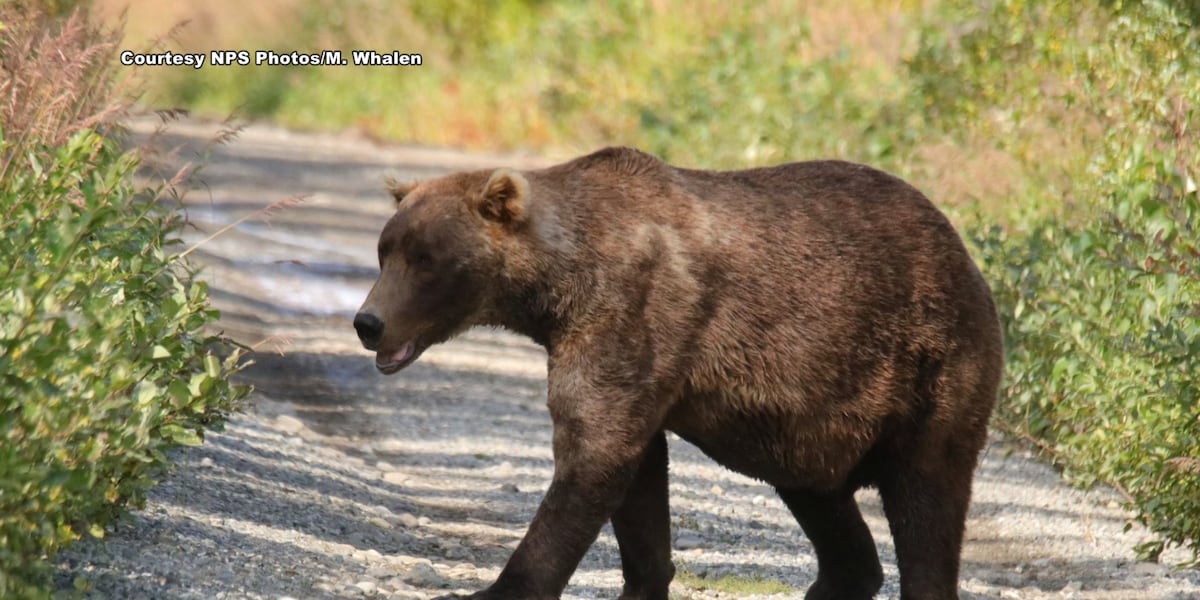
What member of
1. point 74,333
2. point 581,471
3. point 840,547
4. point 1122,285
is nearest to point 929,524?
→ point 840,547

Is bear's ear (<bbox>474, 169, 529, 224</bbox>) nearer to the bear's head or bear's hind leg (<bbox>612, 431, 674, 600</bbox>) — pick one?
the bear's head

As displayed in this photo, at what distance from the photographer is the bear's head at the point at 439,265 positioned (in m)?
5.28

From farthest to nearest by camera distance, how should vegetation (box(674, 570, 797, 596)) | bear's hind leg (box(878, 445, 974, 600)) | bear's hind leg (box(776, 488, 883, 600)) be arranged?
vegetation (box(674, 570, 797, 596)) < bear's hind leg (box(776, 488, 883, 600)) < bear's hind leg (box(878, 445, 974, 600))

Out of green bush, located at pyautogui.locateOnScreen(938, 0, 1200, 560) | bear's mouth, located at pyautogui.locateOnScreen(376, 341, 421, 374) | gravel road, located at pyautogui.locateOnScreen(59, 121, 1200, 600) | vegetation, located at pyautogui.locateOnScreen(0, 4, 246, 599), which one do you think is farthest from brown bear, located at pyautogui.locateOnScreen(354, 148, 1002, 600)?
green bush, located at pyautogui.locateOnScreen(938, 0, 1200, 560)

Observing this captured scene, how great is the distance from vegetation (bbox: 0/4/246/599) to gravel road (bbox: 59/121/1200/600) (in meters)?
0.33

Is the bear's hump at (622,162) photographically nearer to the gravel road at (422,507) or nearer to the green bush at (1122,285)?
the gravel road at (422,507)

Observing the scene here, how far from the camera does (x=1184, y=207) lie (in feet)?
22.3

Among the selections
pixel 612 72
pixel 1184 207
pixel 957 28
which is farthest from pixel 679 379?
pixel 612 72

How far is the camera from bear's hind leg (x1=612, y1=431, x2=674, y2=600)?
18.7ft

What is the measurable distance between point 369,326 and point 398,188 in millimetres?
682

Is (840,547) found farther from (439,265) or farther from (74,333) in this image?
(74,333)

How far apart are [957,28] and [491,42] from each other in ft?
44.1

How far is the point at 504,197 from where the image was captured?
5.32 metres

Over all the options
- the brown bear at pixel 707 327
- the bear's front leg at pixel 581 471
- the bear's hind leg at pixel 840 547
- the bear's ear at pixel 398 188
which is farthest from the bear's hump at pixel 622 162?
the bear's hind leg at pixel 840 547
